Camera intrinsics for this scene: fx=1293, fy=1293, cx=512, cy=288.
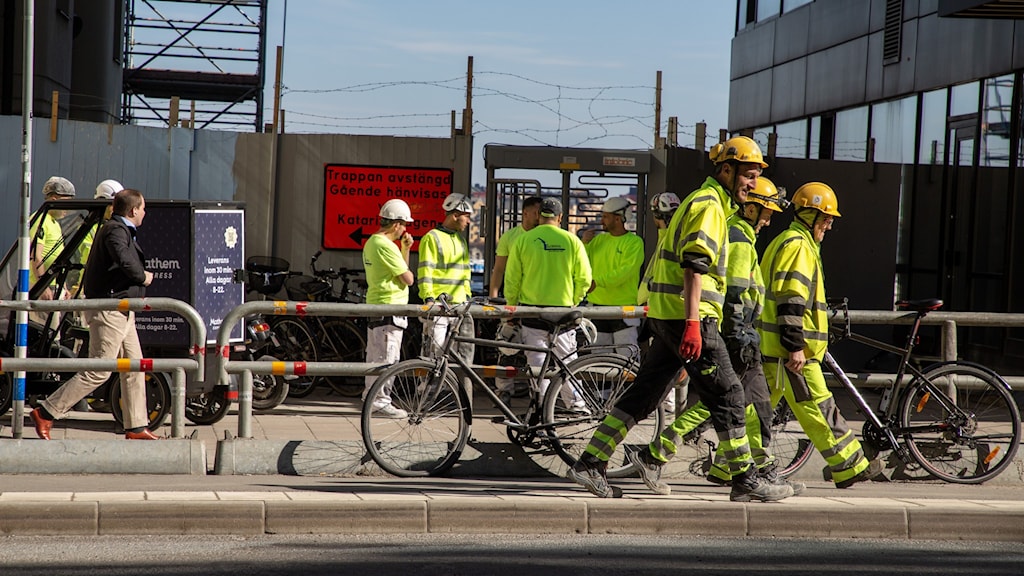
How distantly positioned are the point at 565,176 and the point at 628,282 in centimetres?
365

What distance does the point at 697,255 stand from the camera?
697 cm

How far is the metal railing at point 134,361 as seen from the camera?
7758mm

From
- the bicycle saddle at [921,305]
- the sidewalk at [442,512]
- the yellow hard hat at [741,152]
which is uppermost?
the yellow hard hat at [741,152]

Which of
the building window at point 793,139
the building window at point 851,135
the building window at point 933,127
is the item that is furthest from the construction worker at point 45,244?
the building window at point 793,139

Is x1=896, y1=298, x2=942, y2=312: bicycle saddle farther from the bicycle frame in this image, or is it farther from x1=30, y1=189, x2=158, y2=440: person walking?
x1=30, y1=189, x2=158, y2=440: person walking

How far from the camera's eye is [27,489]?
23.2 ft

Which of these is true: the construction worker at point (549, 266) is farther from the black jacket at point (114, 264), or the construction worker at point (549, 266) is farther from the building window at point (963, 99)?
the building window at point (963, 99)

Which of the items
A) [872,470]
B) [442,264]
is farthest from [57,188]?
[872,470]

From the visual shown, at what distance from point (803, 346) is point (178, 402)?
3.79m

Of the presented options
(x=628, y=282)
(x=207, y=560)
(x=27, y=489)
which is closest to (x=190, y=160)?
(x=628, y=282)

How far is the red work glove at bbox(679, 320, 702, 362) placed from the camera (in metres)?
6.89

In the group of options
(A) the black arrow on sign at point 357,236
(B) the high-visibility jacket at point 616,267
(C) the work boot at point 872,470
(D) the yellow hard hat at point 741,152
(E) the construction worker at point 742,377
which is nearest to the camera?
(D) the yellow hard hat at point 741,152

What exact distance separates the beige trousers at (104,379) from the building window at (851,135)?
12.7m

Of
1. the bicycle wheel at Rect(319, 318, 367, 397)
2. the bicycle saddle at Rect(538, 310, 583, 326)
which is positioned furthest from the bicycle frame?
the bicycle wheel at Rect(319, 318, 367, 397)
